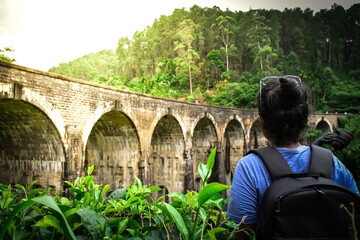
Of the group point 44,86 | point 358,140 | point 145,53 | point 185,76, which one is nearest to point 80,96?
point 44,86

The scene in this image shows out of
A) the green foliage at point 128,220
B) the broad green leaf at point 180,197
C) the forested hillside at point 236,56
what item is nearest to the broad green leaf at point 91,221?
the green foliage at point 128,220

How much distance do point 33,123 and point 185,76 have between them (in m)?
Answer: 31.5

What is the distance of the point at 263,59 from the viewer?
3897 centimetres

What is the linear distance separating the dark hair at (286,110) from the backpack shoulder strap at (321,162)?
0.52 ft

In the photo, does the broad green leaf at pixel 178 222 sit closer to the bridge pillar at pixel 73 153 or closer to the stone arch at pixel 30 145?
the stone arch at pixel 30 145

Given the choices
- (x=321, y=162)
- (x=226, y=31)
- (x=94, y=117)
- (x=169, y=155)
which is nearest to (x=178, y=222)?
(x=321, y=162)

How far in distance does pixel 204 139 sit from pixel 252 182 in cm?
1578

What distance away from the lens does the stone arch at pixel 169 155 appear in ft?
44.8

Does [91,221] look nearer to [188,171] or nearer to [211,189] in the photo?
[211,189]

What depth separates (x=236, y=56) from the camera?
44.2 m

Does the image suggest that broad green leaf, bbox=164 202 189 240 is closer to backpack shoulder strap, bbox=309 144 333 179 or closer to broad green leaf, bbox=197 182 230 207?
broad green leaf, bbox=197 182 230 207

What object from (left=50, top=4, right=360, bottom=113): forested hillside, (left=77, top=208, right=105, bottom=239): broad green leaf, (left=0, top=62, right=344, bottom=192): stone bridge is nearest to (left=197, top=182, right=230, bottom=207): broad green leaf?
(left=77, top=208, right=105, bottom=239): broad green leaf

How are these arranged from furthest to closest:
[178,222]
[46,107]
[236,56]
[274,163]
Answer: [236,56] → [46,107] → [274,163] → [178,222]

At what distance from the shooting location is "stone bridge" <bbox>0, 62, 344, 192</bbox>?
733 cm
